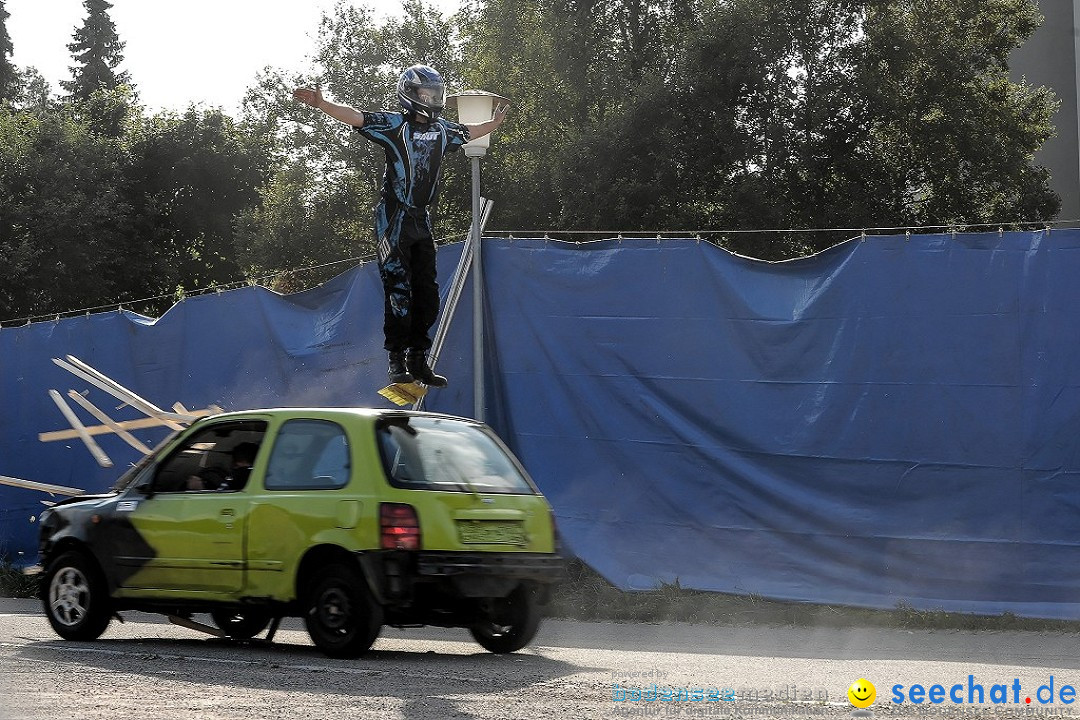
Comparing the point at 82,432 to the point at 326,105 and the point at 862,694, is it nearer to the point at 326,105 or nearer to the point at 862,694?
the point at 326,105

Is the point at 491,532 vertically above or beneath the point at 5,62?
beneath

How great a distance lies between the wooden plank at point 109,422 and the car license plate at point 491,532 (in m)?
7.86

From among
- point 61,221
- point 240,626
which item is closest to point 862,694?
point 240,626

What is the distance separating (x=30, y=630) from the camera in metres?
11.0

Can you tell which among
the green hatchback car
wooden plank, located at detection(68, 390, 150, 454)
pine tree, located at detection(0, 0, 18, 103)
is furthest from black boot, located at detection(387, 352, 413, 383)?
pine tree, located at detection(0, 0, 18, 103)

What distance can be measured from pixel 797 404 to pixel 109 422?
8.38 meters

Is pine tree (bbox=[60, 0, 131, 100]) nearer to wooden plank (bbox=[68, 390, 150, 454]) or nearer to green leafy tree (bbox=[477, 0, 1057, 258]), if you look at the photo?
green leafy tree (bbox=[477, 0, 1057, 258])

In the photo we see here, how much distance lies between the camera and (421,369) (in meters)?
12.7

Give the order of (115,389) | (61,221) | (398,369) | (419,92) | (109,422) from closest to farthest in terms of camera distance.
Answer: (419,92) → (398,369) → (115,389) → (109,422) → (61,221)

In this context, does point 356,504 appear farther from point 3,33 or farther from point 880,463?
point 3,33

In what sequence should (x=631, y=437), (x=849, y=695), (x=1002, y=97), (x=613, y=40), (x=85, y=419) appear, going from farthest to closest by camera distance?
(x=613, y=40), (x=1002, y=97), (x=85, y=419), (x=631, y=437), (x=849, y=695)

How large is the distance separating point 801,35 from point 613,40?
7.73 meters

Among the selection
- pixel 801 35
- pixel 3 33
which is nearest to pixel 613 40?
pixel 801 35

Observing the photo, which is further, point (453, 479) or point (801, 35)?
point (801, 35)
